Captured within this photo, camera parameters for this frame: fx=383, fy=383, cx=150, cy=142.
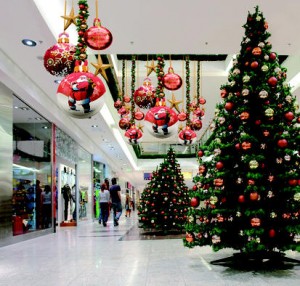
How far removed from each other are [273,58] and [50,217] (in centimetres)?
854

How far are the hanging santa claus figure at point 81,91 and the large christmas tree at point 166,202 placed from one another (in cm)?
626

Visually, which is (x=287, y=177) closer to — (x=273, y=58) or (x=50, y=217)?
(x=273, y=58)

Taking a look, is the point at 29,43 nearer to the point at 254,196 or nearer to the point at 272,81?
the point at 272,81

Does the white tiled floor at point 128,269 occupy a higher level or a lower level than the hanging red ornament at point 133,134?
lower

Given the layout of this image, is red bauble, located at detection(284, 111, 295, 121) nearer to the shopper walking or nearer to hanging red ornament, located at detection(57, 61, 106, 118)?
hanging red ornament, located at detection(57, 61, 106, 118)

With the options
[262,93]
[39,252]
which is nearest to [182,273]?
[262,93]

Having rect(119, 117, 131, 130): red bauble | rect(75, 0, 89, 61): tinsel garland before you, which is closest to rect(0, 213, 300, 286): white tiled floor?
rect(75, 0, 89, 61): tinsel garland

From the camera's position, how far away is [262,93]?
430 cm

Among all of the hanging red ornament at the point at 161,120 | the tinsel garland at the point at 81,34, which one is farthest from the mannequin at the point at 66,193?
the tinsel garland at the point at 81,34

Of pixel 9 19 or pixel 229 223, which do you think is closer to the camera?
pixel 229 223

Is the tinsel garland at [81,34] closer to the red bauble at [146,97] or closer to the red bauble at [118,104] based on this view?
the red bauble at [146,97]

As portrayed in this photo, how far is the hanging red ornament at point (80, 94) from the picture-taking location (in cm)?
356

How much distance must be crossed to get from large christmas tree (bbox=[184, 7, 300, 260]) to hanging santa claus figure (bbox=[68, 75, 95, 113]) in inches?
64.5

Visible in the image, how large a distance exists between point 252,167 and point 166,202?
5719mm
